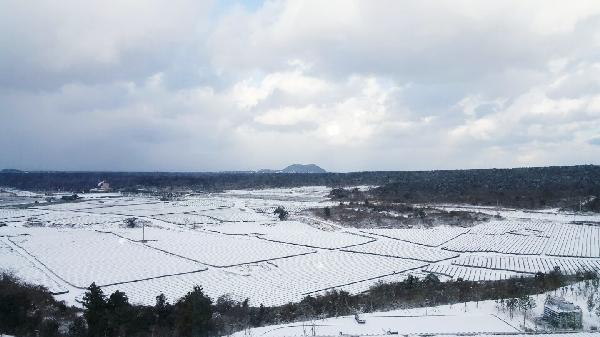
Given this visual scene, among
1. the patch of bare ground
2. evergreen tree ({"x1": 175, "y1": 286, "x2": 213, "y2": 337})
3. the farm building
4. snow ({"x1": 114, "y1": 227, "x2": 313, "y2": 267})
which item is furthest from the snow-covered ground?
the patch of bare ground

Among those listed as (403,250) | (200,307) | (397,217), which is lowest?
(403,250)

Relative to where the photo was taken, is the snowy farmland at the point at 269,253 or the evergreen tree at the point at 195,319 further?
the snowy farmland at the point at 269,253

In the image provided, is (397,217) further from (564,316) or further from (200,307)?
(200,307)

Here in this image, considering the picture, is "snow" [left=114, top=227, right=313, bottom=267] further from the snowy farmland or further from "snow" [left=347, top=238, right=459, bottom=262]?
"snow" [left=347, top=238, right=459, bottom=262]

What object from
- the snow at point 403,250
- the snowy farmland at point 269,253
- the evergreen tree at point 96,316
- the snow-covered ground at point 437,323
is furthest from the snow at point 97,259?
the snow-covered ground at point 437,323

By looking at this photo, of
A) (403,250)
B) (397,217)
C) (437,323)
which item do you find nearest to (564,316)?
(437,323)

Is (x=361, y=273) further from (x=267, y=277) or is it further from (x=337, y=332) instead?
(x=337, y=332)

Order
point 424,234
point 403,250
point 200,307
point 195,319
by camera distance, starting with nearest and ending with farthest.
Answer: point 195,319, point 200,307, point 403,250, point 424,234

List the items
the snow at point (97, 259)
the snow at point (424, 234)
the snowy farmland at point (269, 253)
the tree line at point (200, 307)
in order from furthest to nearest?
the snow at point (424, 234)
the snow at point (97, 259)
the snowy farmland at point (269, 253)
the tree line at point (200, 307)

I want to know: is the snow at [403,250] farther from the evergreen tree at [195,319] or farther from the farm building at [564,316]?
the evergreen tree at [195,319]
